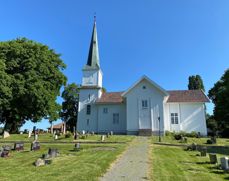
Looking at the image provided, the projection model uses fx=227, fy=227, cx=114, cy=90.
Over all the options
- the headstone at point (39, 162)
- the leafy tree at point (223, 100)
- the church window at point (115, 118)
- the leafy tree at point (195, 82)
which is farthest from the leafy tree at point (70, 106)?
the headstone at point (39, 162)

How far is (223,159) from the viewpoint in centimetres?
1100

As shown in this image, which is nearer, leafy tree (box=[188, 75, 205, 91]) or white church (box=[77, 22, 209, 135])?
white church (box=[77, 22, 209, 135])

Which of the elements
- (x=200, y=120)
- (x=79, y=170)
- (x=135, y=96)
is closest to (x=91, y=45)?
(x=135, y=96)

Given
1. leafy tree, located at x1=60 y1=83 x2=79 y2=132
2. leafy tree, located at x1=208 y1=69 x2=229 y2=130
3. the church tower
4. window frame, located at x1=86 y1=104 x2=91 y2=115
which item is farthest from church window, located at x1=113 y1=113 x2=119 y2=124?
leafy tree, located at x1=208 y1=69 x2=229 y2=130

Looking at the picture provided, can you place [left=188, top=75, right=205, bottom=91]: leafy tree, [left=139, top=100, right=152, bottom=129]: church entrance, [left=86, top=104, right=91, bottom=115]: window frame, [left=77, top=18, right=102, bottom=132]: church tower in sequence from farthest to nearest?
1. [left=188, top=75, right=205, bottom=91]: leafy tree
2. [left=86, top=104, right=91, bottom=115]: window frame
3. [left=77, top=18, right=102, bottom=132]: church tower
4. [left=139, top=100, right=152, bottom=129]: church entrance

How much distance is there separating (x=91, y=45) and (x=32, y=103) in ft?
59.2

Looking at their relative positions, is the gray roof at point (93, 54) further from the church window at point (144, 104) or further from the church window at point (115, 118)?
the church window at point (144, 104)

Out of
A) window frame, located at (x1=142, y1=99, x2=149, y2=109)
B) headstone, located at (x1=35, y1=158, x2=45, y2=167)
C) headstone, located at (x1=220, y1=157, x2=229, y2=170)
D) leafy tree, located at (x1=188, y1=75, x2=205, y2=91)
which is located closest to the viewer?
headstone, located at (x1=220, y1=157, x2=229, y2=170)

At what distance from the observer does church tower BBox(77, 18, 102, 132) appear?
39.3 m

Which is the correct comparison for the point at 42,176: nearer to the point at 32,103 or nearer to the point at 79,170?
the point at 79,170

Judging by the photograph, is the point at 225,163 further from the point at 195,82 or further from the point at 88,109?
the point at 195,82

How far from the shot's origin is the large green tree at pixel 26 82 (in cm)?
3088

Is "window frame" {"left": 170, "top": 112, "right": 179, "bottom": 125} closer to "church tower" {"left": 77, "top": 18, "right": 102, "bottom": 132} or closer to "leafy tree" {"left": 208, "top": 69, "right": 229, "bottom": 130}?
"leafy tree" {"left": 208, "top": 69, "right": 229, "bottom": 130}

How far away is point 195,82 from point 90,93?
30.9 m
